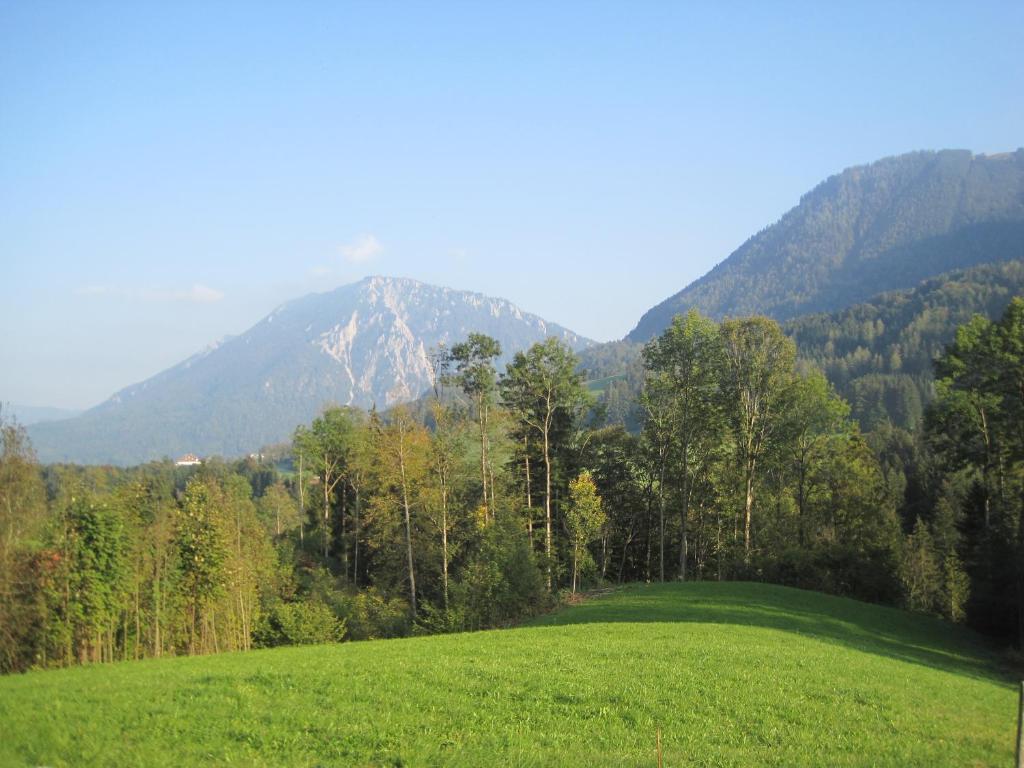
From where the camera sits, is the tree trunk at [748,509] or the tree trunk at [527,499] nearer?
the tree trunk at [748,509]

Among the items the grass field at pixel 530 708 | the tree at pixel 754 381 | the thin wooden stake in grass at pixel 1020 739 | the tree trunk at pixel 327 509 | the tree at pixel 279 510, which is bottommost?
the tree at pixel 279 510

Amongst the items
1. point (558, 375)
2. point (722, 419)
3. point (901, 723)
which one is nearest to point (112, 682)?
point (901, 723)

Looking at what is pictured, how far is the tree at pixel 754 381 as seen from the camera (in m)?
48.4

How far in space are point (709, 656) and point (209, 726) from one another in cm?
1460

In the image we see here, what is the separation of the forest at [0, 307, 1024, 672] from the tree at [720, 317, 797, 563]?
0.52ft

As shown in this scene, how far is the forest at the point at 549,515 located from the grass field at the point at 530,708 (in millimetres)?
14033

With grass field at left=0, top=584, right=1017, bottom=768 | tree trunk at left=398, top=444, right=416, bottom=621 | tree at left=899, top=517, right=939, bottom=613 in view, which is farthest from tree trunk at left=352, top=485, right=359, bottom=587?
tree at left=899, top=517, right=939, bottom=613

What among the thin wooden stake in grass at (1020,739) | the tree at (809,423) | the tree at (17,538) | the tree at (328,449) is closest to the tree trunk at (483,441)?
the tree at (809,423)

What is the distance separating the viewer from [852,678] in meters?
18.9

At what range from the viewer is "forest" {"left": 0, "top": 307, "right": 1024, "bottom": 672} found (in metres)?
34.6

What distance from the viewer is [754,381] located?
48719 millimetres

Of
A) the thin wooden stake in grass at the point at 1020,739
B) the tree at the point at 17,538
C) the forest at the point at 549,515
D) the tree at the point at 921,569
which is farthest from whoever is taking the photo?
the tree at the point at 921,569

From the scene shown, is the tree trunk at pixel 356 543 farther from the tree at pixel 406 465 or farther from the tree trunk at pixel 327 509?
the tree at pixel 406 465

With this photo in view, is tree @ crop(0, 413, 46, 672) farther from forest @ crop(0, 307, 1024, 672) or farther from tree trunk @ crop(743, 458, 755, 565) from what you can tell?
tree trunk @ crop(743, 458, 755, 565)
